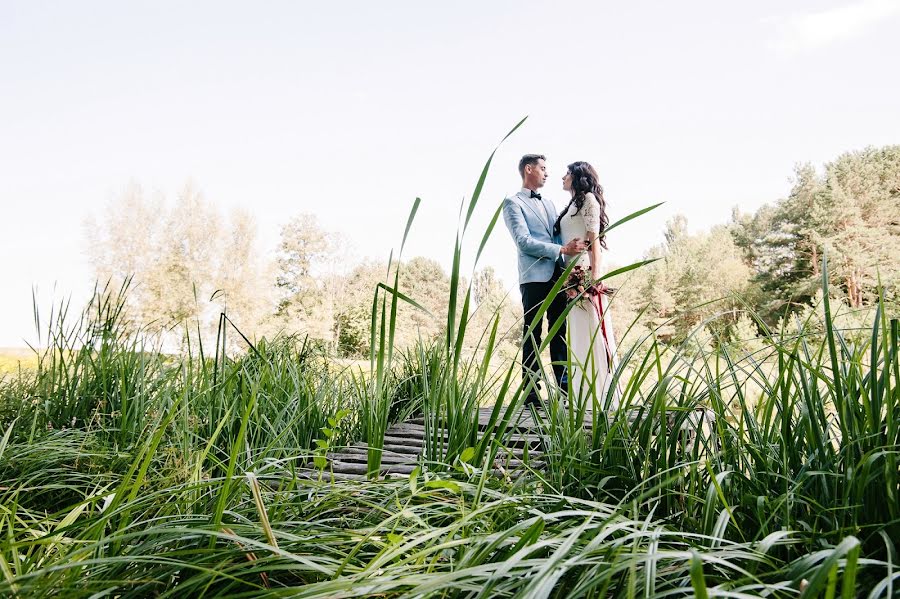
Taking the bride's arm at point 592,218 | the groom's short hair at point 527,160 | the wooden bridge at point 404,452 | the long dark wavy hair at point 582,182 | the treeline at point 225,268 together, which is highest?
the treeline at point 225,268

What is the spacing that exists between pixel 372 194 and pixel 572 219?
38485 mm

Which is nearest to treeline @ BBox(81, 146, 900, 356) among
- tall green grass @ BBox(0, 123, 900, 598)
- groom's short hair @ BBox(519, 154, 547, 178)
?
groom's short hair @ BBox(519, 154, 547, 178)

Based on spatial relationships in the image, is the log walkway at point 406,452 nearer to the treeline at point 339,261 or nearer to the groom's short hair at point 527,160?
the groom's short hair at point 527,160

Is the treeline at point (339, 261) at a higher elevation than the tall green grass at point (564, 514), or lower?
higher

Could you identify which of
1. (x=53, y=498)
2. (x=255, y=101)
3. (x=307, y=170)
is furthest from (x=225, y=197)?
(x=53, y=498)

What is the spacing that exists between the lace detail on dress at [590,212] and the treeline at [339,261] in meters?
18.5

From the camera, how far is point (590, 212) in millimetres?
4691

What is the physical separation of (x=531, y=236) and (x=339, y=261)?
24439mm

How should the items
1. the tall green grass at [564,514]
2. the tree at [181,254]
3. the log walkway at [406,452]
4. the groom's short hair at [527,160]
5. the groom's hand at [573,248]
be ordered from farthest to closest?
the tree at [181,254], the groom's short hair at [527,160], the groom's hand at [573,248], the log walkway at [406,452], the tall green grass at [564,514]

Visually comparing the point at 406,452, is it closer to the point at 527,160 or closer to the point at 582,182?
the point at 582,182

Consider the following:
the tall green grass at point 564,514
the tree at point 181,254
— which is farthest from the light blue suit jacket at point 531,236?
the tree at point 181,254

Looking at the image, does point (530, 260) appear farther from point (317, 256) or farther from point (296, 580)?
point (317, 256)

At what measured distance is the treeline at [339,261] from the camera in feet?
81.5

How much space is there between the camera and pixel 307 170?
39594 millimetres
